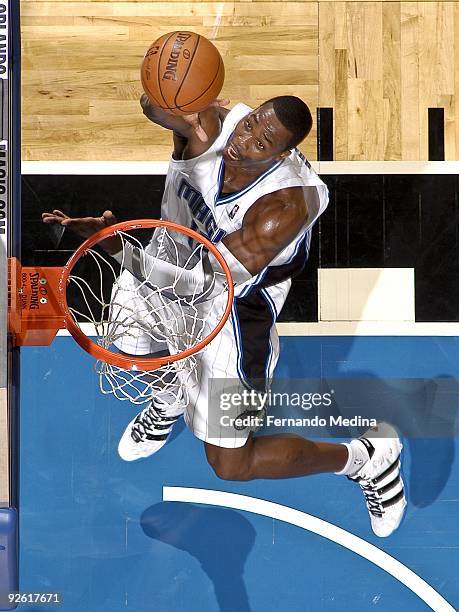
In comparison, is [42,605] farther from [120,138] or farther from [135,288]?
[120,138]

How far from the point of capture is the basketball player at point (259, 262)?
233 cm

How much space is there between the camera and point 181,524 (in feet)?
8.00

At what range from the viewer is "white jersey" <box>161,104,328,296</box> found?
2.35 m

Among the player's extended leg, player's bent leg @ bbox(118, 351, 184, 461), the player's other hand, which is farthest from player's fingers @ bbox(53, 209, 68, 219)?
the player's extended leg

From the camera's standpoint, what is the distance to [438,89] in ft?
8.18

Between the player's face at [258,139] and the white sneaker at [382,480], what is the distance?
96cm

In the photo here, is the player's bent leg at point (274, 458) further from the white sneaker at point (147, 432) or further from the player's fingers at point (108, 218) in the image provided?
the player's fingers at point (108, 218)

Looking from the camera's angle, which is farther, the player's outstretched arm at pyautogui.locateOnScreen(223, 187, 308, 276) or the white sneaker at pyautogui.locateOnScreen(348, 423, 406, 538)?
the white sneaker at pyautogui.locateOnScreen(348, 423, 406, 538)

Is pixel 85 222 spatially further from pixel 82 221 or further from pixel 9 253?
pixel 9 253

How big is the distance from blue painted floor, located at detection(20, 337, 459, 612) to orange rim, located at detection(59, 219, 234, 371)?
35 centimetres

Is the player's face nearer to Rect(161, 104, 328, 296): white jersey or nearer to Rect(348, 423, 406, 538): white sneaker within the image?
Rect(161, 104, 328, 296): white jersey

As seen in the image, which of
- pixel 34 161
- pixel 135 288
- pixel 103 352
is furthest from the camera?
pixel 34 161

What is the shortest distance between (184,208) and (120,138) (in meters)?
0.33

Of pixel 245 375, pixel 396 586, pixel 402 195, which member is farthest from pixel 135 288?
pixel 396 586
